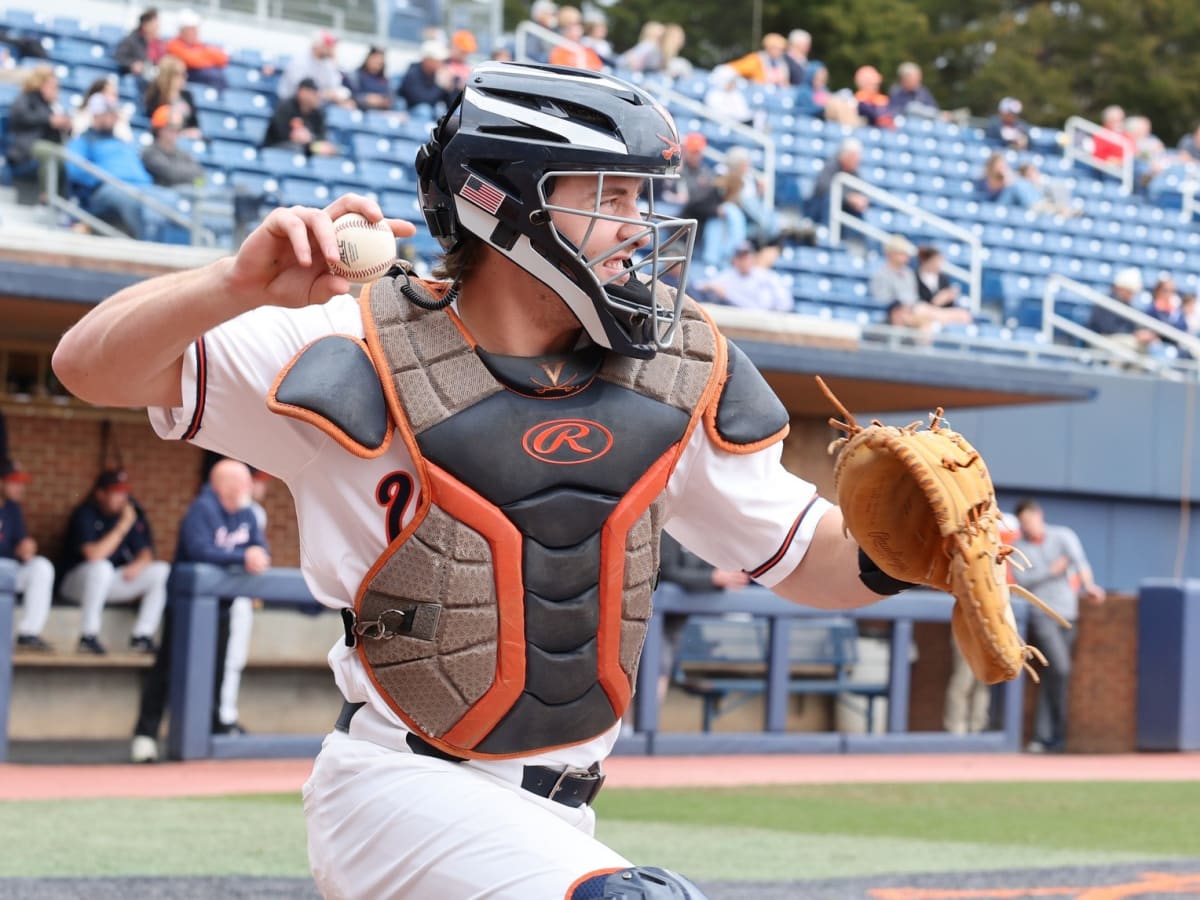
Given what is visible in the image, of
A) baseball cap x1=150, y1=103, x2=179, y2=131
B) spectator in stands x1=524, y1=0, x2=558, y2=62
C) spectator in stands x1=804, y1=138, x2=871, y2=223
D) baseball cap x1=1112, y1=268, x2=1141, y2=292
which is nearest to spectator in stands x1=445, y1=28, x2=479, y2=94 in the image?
spectator in stands x1=524, y1=0, x2=558, y2=62

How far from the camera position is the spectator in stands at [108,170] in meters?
9.97

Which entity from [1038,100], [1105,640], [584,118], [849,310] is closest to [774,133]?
→ [849,310]

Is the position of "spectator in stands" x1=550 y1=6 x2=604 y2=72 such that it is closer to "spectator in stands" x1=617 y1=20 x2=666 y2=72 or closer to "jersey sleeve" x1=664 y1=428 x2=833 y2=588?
"spectator in stands" x1=617 y1=20 x2=666 y2=72

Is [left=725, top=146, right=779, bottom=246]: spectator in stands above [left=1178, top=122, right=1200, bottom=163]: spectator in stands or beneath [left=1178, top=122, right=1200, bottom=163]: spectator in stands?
beneath

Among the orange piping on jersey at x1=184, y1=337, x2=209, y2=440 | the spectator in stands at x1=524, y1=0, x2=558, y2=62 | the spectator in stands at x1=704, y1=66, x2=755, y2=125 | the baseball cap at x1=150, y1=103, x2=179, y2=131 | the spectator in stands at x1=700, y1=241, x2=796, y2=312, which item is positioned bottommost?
the orange piping on jersey at x1=184, y1=337, x2=209, y2=440

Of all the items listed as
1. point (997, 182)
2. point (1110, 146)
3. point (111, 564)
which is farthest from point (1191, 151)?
point (111, 564)

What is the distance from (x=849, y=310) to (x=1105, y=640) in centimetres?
387

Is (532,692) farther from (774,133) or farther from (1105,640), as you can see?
(774,133)

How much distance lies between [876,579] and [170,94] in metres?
10.4

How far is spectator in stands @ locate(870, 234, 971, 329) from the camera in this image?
14016 mm

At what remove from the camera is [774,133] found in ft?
58.2

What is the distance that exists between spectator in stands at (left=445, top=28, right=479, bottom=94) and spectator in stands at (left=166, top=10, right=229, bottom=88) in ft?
6.23

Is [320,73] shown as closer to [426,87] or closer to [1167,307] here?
[426,87]

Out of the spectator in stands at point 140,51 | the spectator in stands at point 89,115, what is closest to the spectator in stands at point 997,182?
the spectator in stands at point 140,51
